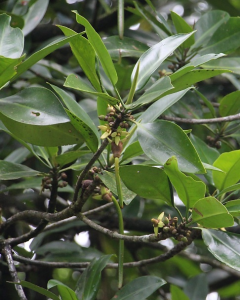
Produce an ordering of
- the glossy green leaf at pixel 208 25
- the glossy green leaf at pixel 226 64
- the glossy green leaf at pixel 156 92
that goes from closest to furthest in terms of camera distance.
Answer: the glossy green leaf at pixel 156 92 < the glossy green leaf at pixel 226 64 < the glossy green leaf at pixel 208 25

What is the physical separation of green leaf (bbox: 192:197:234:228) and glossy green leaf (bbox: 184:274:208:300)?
2.19ft

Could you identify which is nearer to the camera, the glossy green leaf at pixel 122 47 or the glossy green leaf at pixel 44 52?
the glossy green leaf at pixel 44 52

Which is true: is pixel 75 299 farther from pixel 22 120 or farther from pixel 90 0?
pixel 90 0

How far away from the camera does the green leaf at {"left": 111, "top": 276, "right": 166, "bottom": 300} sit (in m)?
0.99

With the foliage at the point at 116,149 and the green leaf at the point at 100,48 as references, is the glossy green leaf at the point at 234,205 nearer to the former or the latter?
the foliage at the point at 116,149

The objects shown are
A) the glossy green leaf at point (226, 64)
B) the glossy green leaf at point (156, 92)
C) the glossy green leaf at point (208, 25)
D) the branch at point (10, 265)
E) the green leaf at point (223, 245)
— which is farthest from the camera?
the glossy green leaf at point (208, 25)

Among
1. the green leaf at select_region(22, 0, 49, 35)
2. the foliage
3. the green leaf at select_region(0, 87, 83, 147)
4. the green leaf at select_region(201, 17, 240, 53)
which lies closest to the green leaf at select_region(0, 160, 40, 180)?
the foliage

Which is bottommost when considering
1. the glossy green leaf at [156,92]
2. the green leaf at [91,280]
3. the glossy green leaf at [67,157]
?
the green leaf at [91,280]

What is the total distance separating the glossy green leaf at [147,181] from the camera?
2.67 ft

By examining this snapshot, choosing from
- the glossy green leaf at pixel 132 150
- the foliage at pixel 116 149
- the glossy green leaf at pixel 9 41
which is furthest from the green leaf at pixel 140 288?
the glossy green leaf at pixel 9 41

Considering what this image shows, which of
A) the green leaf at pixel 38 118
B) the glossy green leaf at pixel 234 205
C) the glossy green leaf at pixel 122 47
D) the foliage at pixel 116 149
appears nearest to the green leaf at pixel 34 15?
the foliage at pixel 116 149

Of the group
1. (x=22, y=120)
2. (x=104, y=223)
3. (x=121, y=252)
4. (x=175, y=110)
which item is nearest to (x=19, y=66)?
(x=22, y=120)

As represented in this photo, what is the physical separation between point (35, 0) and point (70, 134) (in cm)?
67

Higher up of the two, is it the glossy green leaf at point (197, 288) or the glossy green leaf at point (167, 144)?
the glossy green leaf at point (167, 144)
